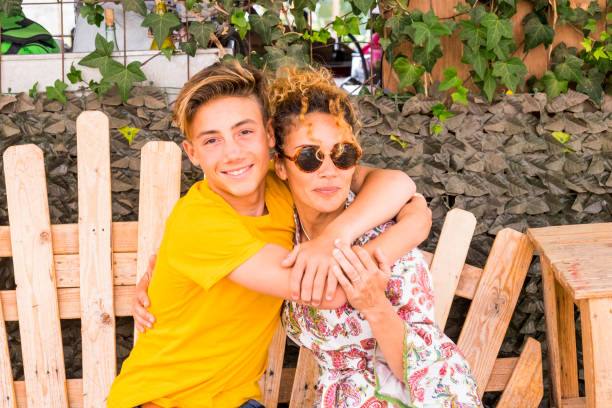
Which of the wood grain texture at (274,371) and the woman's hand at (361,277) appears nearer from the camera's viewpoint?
the woman's hand at (361,277)

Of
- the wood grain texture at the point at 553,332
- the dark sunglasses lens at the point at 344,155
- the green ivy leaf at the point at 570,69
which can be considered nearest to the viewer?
the dark sunglasses lens at the point at 344,155

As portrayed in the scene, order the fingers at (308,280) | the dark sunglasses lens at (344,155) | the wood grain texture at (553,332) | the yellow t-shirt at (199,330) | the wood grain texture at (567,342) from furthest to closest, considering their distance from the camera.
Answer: the wood grain texture at (567,342)
the wood grain texture at (553,332)
the yellow t-shirt at (199,330)
the dark sunglasses lens at (344,155)
the fingers at (308,280)

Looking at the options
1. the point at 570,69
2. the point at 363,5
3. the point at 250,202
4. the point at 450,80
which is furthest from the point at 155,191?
the point at 570,69

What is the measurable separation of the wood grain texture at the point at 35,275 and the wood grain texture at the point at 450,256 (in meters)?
1.35

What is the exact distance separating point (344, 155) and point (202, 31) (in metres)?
1.11

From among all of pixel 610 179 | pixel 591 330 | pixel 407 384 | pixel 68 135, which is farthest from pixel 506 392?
pixel 68 135

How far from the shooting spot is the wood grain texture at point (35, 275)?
2111 millimetres

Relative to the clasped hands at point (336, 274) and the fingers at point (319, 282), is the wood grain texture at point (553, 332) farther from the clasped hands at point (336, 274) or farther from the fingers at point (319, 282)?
the fingers at point (319, 282)

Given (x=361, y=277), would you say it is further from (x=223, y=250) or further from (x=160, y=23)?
(x=160, y=23)

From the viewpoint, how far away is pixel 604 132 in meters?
2.41

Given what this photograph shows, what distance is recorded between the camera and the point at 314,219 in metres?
1.65

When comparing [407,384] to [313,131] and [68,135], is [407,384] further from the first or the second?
[68,135]

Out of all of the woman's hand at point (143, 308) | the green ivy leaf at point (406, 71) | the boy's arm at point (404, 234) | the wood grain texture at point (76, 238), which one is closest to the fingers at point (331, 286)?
the boy's arm at point (404, 234)

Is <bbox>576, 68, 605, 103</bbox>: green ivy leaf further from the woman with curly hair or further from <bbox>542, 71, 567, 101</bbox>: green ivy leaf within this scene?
the woman with curly hair
